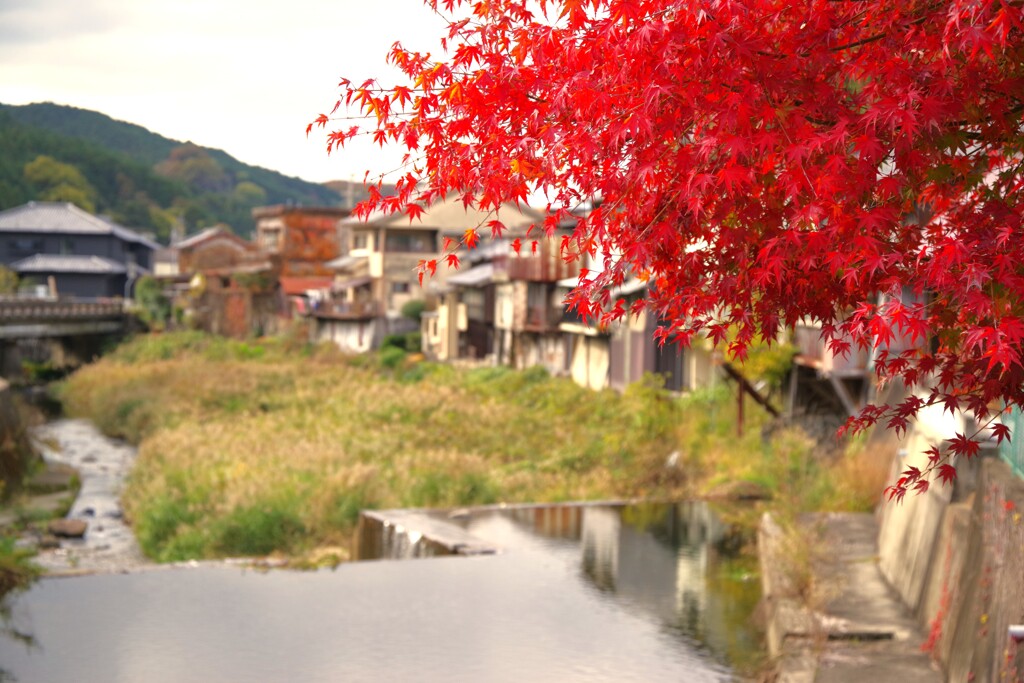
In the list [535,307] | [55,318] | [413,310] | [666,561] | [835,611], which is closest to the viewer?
[835,611]

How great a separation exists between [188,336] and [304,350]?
803cm

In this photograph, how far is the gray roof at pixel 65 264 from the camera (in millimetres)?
80250

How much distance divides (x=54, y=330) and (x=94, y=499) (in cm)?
2954

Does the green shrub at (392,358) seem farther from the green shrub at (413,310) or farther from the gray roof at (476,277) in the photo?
the green shrub at (413,310)

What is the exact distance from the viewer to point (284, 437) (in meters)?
31.7

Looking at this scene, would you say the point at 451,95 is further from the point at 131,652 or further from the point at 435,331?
the point at 435,331

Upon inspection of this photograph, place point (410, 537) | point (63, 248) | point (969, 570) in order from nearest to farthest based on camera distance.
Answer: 1. point (969, 570)
2. point (410, 537)
3. point (63, 248)

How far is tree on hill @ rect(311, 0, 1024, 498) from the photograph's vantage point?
4.77m

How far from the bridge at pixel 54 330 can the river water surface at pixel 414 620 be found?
1503 inches

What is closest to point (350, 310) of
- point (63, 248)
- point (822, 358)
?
point (63, 248)

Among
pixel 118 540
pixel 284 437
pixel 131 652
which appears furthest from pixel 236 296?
pixel 131 652

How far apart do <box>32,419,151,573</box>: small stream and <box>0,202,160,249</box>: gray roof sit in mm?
39981

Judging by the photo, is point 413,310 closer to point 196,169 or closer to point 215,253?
point 215,253

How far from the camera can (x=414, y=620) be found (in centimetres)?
1489
